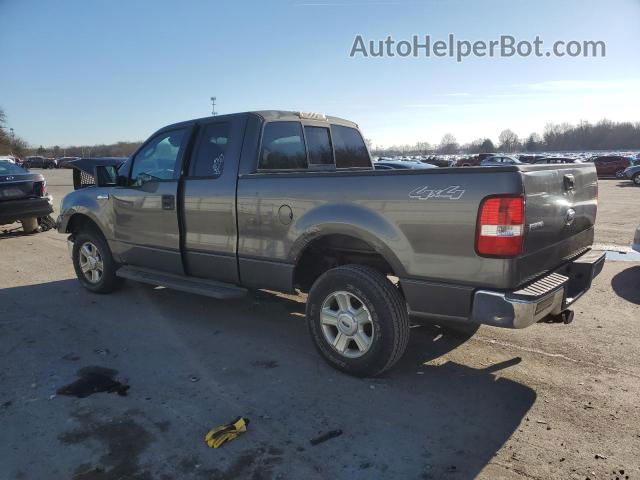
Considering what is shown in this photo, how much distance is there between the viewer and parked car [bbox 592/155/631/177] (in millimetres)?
32253

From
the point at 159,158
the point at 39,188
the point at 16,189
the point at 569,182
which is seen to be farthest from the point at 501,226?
the point at 39,188

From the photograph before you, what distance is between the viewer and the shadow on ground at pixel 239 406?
8.45 feet

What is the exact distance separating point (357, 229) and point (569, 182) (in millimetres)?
1559

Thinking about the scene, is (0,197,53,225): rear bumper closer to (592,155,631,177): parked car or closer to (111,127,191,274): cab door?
(111,127,191,274): cab door

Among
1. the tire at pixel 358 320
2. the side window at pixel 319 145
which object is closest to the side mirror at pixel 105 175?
the side window at pixel 319 145

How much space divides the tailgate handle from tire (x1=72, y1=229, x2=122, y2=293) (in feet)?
16.1

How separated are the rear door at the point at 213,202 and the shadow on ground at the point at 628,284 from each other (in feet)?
14.7

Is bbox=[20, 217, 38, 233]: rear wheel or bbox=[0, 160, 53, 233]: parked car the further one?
bbox=[20, 217, 38, 233]: rear wheel

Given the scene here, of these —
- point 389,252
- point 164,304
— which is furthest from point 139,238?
point 389,252

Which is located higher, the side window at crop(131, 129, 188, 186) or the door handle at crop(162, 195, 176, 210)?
the side window at crop(131, 129, 188, 186)

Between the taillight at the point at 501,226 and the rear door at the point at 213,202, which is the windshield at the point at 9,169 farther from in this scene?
the taillight at the point at 501,226

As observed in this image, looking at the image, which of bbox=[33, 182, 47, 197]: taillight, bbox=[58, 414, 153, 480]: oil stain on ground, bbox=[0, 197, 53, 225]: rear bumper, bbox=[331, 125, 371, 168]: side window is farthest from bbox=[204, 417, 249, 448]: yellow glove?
bbox=[33, 182, 47, 197]: taillight

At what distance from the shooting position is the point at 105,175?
18.6ft

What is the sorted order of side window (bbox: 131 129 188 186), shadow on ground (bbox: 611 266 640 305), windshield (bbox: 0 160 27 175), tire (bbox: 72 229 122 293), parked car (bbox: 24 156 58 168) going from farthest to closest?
parked car (bbox: 24 156 58 168) < windshield (bbox: 0 160 27 175) < tire (bbox: 72 229 122 293) < shadow on ground (bbox: 611 266 640 305) < side window (bbox: 131 129 188 186)
